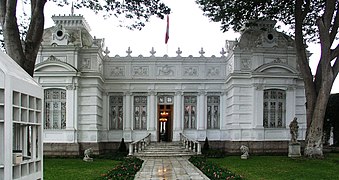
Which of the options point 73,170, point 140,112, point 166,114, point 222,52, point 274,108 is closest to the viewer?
point 73,170

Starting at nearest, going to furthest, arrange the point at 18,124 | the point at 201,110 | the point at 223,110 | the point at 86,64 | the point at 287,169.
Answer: the point at 18,124 → the point at 287,169 → the point at 86,64 → the point at 223,110 → the point at 201,110

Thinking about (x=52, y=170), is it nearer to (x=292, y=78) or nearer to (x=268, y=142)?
(x=268, y=142)

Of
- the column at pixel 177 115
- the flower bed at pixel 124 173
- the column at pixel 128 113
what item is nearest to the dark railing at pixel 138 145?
the column at pixel 128 113

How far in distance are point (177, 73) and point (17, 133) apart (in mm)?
20459

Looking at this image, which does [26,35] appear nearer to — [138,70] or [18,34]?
[18,34]

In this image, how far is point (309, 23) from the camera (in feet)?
79.3

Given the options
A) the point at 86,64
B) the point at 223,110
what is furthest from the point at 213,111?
the point at 86,64

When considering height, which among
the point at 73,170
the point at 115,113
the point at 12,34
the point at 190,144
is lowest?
the point at 73,170

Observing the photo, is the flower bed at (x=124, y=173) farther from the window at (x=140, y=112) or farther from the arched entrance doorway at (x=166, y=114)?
the arched entrance doorway at (x=166, y=114)

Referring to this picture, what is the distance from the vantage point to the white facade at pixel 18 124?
21.2 feet

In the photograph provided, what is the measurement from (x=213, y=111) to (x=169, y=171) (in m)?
11.1

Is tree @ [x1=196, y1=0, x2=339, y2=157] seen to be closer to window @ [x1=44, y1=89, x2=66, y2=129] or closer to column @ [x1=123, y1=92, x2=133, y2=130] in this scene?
column @ [x1=123, y1=92, x2=133, y2=130]

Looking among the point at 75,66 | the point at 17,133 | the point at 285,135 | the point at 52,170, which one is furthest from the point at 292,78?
the point at 17,133

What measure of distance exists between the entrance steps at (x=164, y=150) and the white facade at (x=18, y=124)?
1565 centimetres
